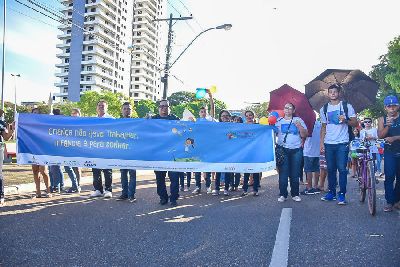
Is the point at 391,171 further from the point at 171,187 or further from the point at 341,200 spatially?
the point at 171,187

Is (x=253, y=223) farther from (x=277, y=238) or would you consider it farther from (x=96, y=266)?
(x=96, y=266)

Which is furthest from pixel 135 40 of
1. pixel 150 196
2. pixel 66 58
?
pixel 150 196

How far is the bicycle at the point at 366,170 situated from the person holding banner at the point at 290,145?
104cm

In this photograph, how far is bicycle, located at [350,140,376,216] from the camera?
541cm

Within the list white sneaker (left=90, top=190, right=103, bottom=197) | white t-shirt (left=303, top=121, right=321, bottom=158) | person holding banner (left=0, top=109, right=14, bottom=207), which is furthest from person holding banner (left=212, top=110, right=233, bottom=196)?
person holding banner (left=0, top=109, right=14, bottom=207)

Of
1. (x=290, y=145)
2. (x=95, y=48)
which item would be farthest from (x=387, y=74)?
(x=95, y=48)

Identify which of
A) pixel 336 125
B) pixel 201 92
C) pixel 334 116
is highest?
pixel 201 92

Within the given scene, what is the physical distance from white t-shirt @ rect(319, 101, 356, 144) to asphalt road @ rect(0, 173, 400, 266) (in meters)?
1.23

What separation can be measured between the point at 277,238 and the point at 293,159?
310 centimetres

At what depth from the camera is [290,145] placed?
22.9ft

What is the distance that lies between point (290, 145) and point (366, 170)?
149 cm

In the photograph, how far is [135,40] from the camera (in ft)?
369

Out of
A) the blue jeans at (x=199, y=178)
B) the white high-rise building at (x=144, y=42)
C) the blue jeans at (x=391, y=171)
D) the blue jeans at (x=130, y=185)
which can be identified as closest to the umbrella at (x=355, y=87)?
the blue jeans at (x=391, y=171)

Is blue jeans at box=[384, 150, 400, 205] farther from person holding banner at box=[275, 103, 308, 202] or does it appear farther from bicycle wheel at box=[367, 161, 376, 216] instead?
person holding banner at box=[275, 103, 308, 202]
